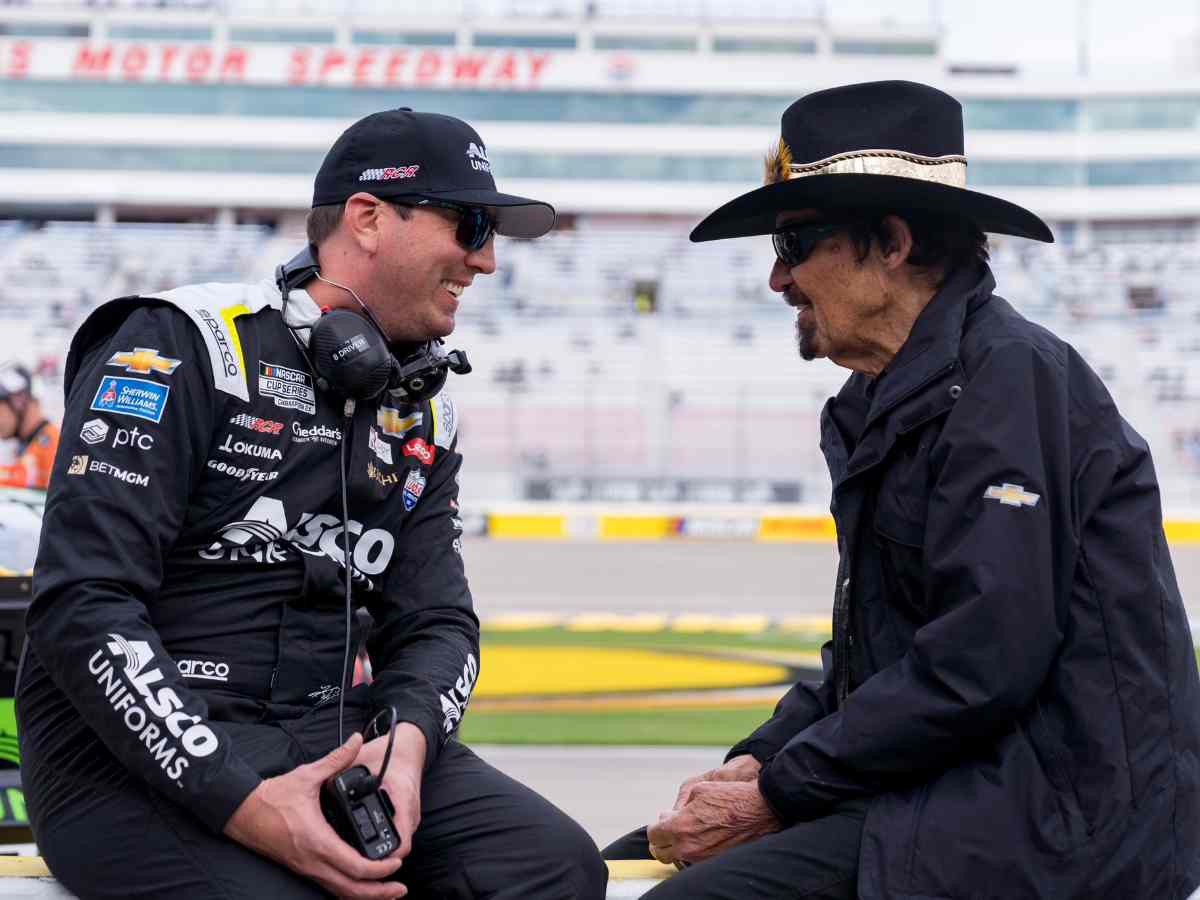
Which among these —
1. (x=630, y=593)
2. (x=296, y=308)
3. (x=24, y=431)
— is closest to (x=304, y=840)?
(x=296, y=308)

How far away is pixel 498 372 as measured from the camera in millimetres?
31203

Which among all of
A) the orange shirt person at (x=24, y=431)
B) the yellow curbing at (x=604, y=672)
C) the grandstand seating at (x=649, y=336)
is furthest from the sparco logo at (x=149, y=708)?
the grandstand seating at (x=649, y=336)

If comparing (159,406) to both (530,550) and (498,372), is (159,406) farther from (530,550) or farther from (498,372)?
(498,372)

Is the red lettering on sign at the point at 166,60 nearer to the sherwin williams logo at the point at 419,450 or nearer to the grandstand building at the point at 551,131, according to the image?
the grandstand building at the point at 551,131

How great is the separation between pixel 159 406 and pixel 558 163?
52.7 metres

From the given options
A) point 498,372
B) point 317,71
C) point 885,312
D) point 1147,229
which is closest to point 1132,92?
point 1147,229

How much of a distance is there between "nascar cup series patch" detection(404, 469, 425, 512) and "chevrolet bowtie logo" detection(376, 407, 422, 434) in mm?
76

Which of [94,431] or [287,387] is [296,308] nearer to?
[287,387]

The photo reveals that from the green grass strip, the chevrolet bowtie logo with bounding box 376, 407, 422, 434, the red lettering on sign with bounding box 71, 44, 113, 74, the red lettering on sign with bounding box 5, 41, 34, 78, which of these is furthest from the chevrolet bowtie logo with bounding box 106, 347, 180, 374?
the red lettering on sign with bounding box 5, 41, 34, 78

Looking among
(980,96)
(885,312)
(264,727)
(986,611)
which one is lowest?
(264,727)

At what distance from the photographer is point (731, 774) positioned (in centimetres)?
239

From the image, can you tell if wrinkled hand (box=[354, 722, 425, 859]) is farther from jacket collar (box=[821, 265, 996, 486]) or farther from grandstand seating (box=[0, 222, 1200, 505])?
grandstand seating (box=[0, 222, 1200, 505])

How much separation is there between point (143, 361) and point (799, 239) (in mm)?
1032

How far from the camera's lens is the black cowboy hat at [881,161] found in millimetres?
2199
